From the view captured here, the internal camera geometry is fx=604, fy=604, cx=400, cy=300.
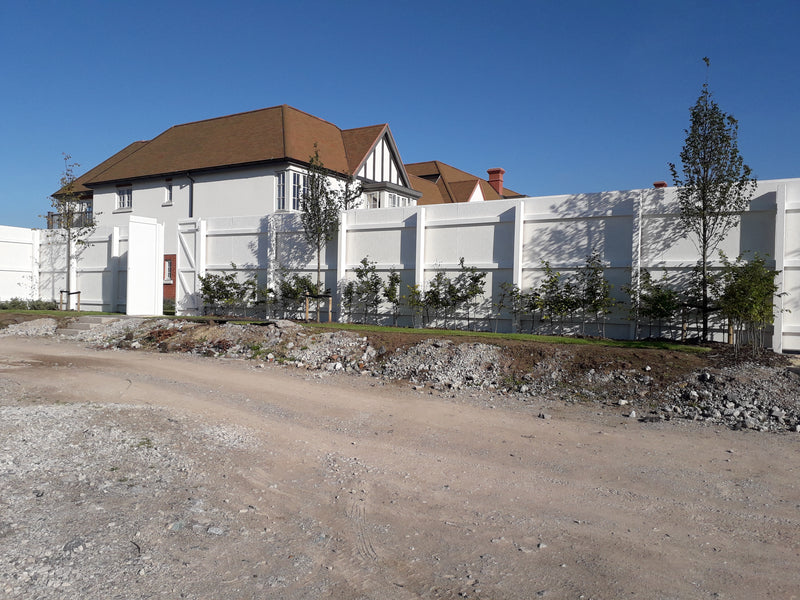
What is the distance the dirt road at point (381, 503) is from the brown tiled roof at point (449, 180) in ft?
92.5

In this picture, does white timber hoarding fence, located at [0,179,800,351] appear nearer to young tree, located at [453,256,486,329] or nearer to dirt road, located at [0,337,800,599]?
young tree, located at [453,256,486,329]

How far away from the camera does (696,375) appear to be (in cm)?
927

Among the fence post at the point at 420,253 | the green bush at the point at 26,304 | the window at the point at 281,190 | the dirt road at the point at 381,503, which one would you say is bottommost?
the dirt road at the point at 381,503

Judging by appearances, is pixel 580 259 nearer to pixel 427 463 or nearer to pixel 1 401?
pixel 427 463

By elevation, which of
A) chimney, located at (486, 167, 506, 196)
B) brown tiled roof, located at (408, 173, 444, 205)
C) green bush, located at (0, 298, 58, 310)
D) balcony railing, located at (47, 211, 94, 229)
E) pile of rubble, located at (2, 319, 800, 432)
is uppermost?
chimney, located at (486, 167, 506, 196)

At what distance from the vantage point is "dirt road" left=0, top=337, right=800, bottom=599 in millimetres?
3662

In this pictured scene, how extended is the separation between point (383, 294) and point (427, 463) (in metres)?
10.4

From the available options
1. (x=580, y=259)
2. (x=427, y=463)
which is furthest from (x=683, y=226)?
(x=427, y=463)

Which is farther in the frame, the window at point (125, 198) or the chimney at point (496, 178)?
the chimney at point (496, 178)

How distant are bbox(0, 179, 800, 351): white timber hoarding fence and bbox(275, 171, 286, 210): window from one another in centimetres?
556

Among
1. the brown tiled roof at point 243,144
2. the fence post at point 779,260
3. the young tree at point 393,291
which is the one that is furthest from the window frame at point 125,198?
the fence post at point 779,260

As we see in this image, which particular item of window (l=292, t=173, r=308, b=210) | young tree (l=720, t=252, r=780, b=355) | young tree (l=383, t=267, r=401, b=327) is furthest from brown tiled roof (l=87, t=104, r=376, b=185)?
young tree (l=720, t=252, r=780, b=355)

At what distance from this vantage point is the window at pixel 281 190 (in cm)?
2505

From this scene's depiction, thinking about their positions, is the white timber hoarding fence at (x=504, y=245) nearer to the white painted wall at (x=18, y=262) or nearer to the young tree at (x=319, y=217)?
the young tree at (x=319, y=217)
